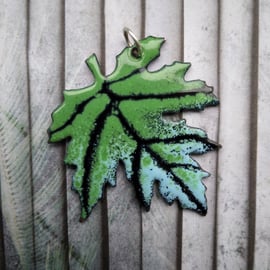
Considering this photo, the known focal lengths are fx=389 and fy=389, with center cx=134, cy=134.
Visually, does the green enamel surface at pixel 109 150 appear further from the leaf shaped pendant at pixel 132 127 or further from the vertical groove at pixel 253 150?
the vertical groove at pixel 253 150

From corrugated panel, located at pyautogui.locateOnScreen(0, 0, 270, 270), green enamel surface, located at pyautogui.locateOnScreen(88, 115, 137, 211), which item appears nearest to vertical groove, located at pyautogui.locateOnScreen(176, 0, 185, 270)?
corrugated panel, located at pyautogui.locateOnScreen(0, 0, 270, 270)

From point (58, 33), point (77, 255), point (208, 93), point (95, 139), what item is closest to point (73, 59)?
point (58, 33)

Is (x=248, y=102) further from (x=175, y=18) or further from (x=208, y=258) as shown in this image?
(x=208, y=258)

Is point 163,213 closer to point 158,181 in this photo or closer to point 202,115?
point 158,181

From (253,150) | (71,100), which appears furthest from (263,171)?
(71,100)

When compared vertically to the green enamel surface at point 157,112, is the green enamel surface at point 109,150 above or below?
below

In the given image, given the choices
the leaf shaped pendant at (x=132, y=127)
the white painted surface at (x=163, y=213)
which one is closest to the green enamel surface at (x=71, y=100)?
the leaf shaped pendant at (x=132, y=127)

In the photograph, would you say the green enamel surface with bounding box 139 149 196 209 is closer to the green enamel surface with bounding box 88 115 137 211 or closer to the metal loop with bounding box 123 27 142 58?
the green enamel surface with bounding box 88 115 137 211
